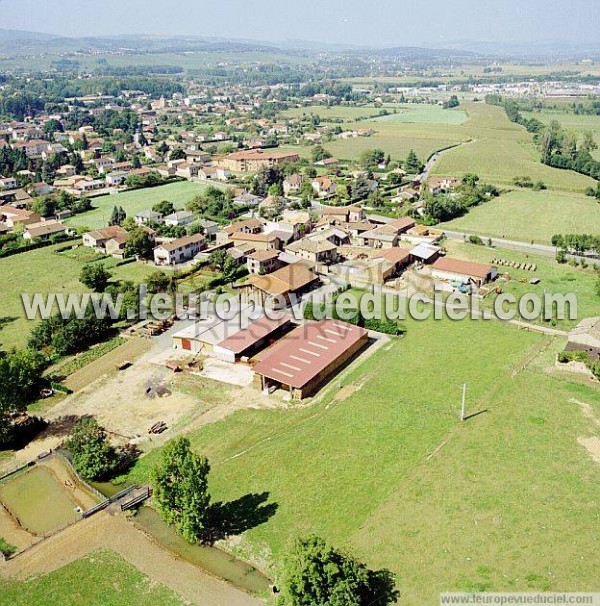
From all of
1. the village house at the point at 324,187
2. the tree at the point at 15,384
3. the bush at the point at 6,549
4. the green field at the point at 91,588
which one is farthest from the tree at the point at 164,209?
the green field at the point at 91,588

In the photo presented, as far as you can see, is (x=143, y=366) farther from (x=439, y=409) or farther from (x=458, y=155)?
(x=458, y=155)

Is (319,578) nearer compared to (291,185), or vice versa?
Result: (319,578)

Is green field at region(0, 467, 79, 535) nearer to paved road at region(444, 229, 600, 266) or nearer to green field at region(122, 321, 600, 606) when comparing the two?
green field at region(122, 321, 600, 606)

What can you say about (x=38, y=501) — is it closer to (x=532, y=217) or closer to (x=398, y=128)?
(x=532, y=217)

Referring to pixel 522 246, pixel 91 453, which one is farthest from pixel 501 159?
pixel 91 453

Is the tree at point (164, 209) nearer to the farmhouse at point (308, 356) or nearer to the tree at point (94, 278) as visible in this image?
the tree at point (94, 278)

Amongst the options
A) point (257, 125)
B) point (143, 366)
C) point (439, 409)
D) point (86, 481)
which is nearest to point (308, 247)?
point (143, 366)
